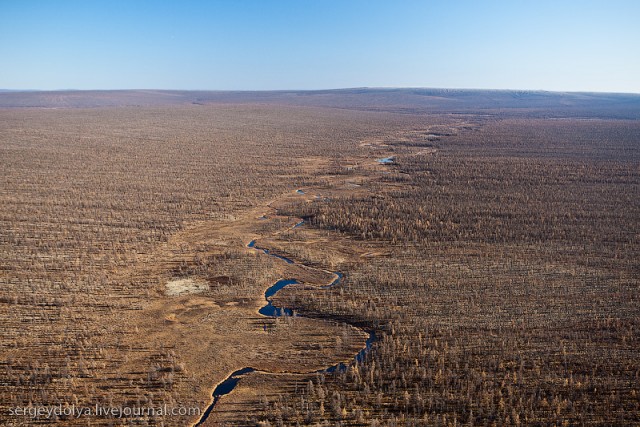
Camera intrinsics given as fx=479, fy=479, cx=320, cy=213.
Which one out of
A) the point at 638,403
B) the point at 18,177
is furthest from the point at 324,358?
the point at 18,177

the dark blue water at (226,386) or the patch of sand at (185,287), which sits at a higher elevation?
the patch of sand at (185,287)

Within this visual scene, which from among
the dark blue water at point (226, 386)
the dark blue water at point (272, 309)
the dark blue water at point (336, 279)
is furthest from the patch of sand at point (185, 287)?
the dark blue water at point (226, 386)

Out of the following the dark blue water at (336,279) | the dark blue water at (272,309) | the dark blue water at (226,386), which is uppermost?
the dark blue water at (336,279)

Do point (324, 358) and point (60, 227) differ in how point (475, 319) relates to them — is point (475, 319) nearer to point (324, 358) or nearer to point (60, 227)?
point (324, 358)

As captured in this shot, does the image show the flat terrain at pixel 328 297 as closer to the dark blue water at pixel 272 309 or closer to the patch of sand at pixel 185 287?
the patch of sand at pixel 185 287

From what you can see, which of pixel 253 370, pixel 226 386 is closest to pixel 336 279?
pixel 253 370

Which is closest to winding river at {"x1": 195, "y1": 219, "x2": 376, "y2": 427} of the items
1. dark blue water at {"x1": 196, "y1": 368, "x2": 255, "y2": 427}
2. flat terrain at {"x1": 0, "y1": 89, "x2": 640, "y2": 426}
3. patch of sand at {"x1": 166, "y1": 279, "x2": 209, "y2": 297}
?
dark blue water at {"x1": 196, "y1": 368, "x2": 255, "y2": 427}

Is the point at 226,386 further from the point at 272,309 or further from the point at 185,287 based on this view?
the point at 185,287

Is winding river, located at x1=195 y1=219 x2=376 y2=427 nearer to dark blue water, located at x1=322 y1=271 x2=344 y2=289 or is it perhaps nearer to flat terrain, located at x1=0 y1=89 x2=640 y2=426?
dark blue water, located at x1=322 y1=271 x2=344 y2=289
